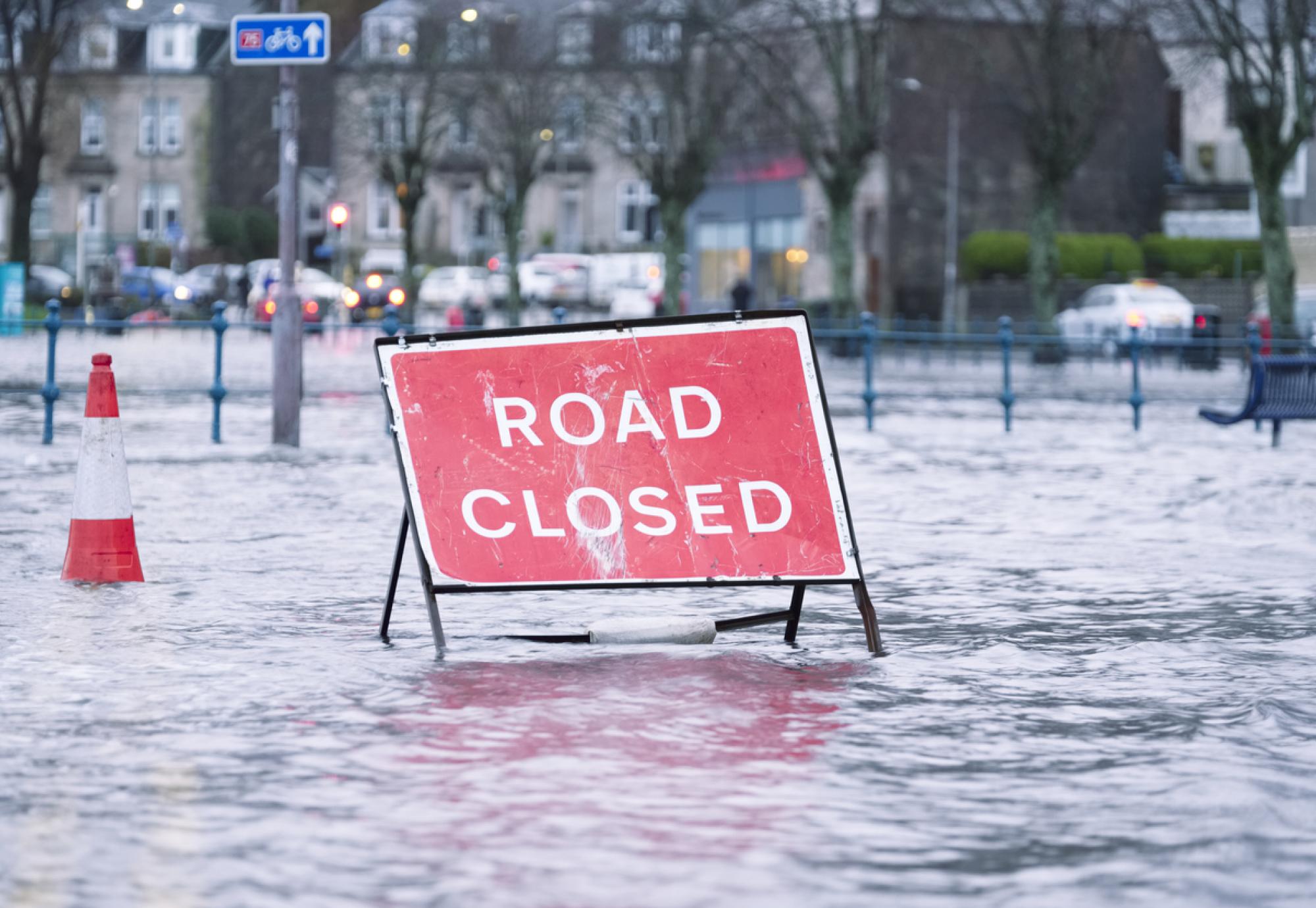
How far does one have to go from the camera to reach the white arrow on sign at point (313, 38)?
1798 centimetres

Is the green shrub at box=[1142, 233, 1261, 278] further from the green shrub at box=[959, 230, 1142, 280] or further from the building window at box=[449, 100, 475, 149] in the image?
the building window at box=[449, 100, 475, 149]

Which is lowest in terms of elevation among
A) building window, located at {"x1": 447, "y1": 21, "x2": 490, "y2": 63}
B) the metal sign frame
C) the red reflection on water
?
the red reflection on water

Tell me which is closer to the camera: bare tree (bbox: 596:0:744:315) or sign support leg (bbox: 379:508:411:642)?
sign support leg (bbox: 379:508:411:642)

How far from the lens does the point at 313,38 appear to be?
18.0 m

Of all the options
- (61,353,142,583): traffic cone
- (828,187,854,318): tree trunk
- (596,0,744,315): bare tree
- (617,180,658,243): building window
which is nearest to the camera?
(61,353,142,583): traffic cone

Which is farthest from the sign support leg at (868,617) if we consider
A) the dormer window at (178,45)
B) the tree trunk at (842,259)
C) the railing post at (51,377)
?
the dormer window at (178,45)

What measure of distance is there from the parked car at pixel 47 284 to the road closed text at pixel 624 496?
57.1 m

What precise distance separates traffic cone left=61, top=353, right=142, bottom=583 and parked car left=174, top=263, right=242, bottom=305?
53313mm

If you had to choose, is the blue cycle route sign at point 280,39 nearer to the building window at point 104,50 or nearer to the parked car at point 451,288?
the parked car at point 451,288

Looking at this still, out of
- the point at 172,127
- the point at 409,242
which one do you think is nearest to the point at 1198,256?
the point at 409,242

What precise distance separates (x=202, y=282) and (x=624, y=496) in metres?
69.9

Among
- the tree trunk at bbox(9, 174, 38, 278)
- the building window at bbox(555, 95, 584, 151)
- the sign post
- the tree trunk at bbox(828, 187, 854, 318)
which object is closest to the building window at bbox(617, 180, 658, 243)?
the building window at bbox(555, 95, 584, 151)

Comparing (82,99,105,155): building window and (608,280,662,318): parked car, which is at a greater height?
(82,99,105,155): building window

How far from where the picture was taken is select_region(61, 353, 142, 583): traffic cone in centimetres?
1034
